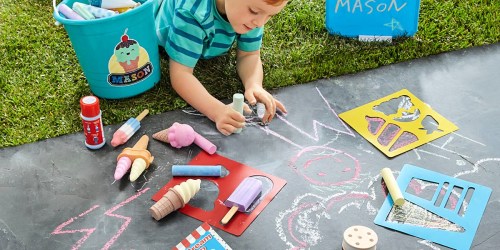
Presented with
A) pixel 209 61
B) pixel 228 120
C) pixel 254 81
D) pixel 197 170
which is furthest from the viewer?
pixel 209 61

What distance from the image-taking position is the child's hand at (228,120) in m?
1.45

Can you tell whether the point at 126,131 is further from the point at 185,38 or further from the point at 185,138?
the point at 185,38

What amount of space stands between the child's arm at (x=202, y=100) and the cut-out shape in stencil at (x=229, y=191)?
3.5 inches

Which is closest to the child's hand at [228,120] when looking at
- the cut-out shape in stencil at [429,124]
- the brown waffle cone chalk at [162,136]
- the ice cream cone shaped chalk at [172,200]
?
the brown waffle cone chalk at [162,136]

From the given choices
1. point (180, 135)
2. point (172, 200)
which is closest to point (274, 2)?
point (180, 135)

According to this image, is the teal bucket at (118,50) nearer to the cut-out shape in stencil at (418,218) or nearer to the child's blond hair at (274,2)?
the child's blond hair at (274,2)

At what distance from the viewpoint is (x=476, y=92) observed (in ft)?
5.30

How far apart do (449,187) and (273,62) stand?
0.59 m

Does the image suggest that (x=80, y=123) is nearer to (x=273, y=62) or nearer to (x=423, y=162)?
(x=273, y=62)

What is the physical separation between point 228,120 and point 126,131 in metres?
0.24

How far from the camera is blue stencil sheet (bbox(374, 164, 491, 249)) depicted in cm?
123

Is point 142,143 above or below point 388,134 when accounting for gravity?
below

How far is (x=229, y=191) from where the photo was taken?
4.34 ft

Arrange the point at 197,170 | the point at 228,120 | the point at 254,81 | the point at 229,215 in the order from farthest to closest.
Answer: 1. the point at 254,81
2. the point at 228,120
3. the point at 197,170
4. the point at 229,215
